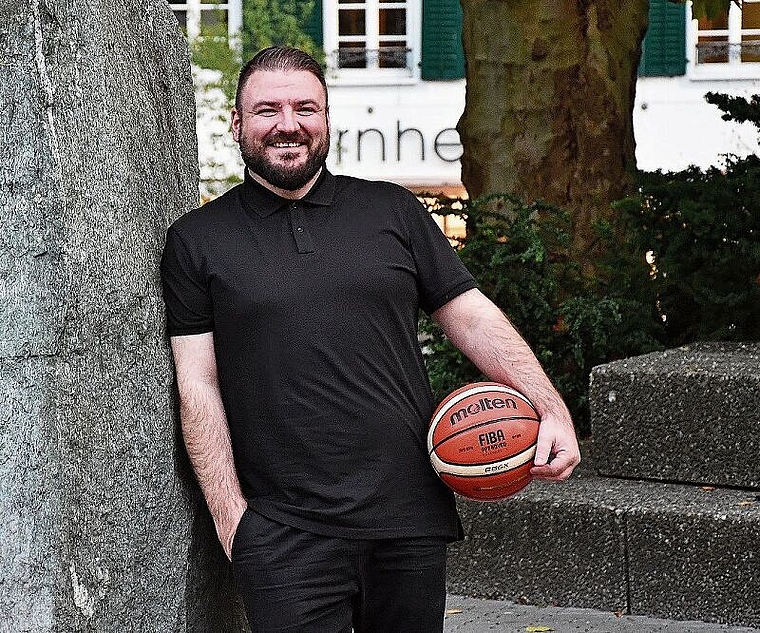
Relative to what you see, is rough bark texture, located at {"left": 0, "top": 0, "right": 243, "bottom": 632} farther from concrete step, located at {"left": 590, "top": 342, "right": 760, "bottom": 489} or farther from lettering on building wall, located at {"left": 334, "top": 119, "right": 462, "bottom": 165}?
lettering on building wall, located at {"left": 334, "top": 119, "right": 462, "bottom": 165}

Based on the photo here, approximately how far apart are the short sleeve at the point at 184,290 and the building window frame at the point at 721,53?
19.3 meters

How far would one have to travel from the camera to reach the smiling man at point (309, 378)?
3482 millimetres

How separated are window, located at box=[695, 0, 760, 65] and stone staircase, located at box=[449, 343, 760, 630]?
54.4 feet

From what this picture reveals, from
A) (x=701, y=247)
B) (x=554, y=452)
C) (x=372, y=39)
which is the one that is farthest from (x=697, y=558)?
(x=372, y=39)

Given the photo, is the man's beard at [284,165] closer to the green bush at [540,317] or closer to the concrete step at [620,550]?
the concrete step at [620,550]

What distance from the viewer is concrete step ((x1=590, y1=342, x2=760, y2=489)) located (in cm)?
593

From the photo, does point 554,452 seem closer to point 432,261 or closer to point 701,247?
point 432,261

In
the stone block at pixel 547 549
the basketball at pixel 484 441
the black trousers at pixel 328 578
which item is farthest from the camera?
the stone block at pixel 547 549

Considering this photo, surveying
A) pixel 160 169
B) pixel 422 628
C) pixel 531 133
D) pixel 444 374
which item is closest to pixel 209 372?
pixel 160 169

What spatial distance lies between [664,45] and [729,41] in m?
1.15

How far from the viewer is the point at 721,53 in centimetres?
2214

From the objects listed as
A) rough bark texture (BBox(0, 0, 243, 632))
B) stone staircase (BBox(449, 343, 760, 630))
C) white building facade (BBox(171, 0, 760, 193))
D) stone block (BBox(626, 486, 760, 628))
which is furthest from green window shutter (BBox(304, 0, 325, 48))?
rough bark texture (BBox(0, 0, 243, 632))

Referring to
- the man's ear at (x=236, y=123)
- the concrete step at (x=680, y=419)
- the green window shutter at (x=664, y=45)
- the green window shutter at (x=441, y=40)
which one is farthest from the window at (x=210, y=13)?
the man's ear at (x=236, y=123)

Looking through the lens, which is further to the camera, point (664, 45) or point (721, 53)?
point (721, 53)
